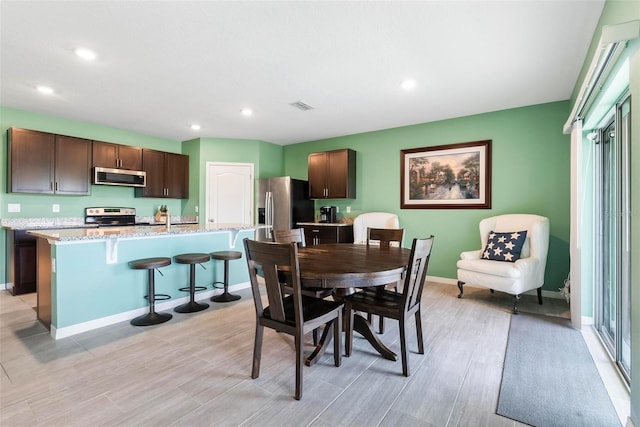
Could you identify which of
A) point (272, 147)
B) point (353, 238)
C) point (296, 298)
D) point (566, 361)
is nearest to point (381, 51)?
point (296, 298)

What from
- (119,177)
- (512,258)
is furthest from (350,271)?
(119,177)

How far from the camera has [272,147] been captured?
20.9 ft

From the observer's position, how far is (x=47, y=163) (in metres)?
4.33

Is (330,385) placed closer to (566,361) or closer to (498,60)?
(566,361)

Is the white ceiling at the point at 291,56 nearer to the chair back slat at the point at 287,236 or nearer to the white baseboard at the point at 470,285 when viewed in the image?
the chair back slat at the point at 287,236

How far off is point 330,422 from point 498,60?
3213mm

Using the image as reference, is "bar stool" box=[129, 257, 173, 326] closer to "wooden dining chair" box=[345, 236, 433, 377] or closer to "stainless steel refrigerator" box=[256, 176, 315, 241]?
"wooden dining chair" box=[345, 236, 433, 377]

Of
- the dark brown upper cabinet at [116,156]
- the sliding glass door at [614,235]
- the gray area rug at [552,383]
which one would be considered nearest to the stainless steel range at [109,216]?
the dark brown upper cabinet at [116,156]

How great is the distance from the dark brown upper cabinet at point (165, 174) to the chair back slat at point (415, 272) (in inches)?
201

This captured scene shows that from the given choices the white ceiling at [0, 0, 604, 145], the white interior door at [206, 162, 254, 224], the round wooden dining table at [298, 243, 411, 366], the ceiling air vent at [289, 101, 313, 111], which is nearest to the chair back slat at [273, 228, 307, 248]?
the round wooden dining table at [298, 243, 411, 366]

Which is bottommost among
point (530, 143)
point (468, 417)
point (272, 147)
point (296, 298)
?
point (468, 417)

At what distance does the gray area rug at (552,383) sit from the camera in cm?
162

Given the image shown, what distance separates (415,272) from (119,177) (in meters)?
5.04

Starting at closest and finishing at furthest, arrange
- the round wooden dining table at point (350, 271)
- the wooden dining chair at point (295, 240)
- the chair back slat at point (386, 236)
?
the round wooden dining table at point (350, 271), the wooden dining chair at point (295, 240), the chair back slat at point (386, 236)
